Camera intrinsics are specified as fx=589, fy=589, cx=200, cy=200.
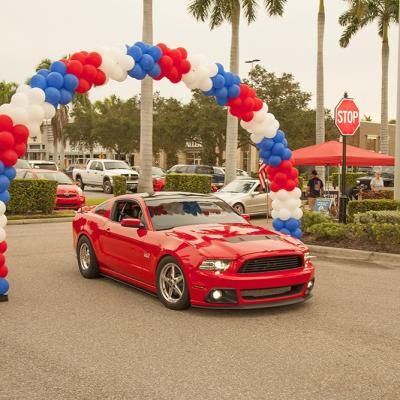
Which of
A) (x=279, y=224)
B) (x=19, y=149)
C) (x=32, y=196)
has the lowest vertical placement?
(x=279, y=224)

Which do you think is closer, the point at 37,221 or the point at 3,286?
the point at 3,286

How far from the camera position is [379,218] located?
12844 millimetres

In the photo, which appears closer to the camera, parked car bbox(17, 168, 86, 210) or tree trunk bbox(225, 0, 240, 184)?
parked car bbox(17, 168, 86, 210)

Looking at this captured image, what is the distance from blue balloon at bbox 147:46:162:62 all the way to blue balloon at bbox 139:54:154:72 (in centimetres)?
12

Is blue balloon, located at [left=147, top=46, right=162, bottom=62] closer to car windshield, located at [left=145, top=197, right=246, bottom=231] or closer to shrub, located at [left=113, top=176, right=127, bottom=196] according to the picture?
car windshield, located at [left=145, top=197, right=246, bottom=231]

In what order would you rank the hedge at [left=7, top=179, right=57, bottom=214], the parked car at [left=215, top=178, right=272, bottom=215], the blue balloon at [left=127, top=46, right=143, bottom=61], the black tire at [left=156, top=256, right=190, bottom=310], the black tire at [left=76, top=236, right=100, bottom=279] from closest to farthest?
the black tire at [left=156, top=256, right=190, bottom=310], the black tire at [left=76, top=236, right=100, bottom=279], the blue balloon at [left=127, top=46, right=143, bottom=61], the hedge at [left=7, top=179, right=57, bottom=214], the parked car at [left=215, top=178, right=272, bottom=215]

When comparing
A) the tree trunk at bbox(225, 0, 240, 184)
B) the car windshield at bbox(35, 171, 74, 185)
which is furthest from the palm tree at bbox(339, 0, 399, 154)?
the car windshield at bbox(35, 171, 74, 185)

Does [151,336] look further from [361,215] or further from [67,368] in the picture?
[361,215]

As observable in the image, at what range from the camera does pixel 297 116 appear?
4466cm

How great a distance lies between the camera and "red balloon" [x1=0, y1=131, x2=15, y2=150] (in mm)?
7727

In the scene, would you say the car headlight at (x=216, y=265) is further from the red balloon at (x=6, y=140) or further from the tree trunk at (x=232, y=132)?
the tree trunk at (x=232, y=132)

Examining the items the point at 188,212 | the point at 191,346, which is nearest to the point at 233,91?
the point at 188,212

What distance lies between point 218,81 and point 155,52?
5.31 ft

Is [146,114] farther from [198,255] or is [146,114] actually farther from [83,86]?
[198,255]
